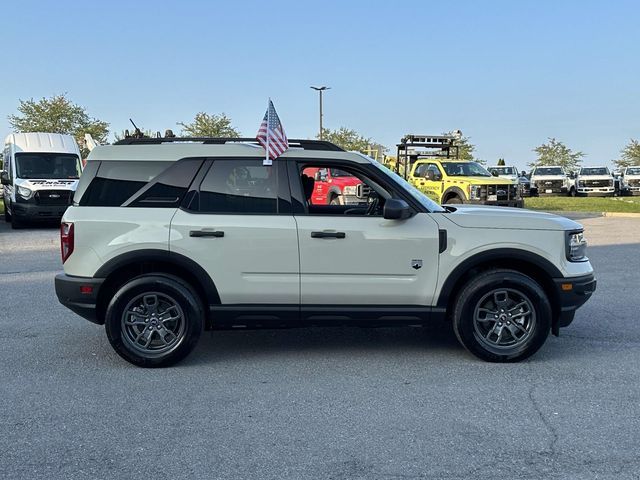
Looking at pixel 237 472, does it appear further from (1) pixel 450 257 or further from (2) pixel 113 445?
(1) pixel 450 257

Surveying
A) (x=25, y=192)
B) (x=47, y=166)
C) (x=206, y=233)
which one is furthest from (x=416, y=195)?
(x=47, y=166)

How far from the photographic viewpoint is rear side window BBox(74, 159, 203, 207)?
201 inches

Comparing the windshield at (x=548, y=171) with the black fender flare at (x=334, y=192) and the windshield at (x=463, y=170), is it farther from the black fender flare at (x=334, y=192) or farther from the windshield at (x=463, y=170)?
the black fender flare at (x=334, y=192)

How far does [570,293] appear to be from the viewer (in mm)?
5109

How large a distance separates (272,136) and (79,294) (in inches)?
80.5

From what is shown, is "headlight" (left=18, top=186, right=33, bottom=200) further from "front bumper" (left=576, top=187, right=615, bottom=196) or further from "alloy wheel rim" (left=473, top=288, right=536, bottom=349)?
"front bumper" (left=576, top=187, right=615, bottom=196)

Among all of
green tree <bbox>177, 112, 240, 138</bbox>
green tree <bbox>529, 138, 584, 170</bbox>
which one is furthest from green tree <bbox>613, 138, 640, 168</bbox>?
green tree <bbox>177, 112, 240, 138</bbox>

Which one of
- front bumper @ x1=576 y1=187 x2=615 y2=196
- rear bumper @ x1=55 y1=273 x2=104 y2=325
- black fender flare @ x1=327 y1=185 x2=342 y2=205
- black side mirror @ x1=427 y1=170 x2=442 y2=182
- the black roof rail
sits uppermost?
black side mirror @ x1=427 y1=170 x2=442 y2=182

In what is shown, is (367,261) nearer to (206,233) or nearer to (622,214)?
(206,233)

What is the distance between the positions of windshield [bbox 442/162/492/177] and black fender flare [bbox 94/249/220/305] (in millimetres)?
14265

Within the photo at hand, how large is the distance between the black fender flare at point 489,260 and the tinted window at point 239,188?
1.55 m

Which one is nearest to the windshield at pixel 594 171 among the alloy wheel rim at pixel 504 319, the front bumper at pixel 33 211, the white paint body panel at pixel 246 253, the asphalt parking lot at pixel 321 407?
the front bumper at pixel 33 211

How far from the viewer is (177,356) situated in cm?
506

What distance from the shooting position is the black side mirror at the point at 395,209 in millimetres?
4926
